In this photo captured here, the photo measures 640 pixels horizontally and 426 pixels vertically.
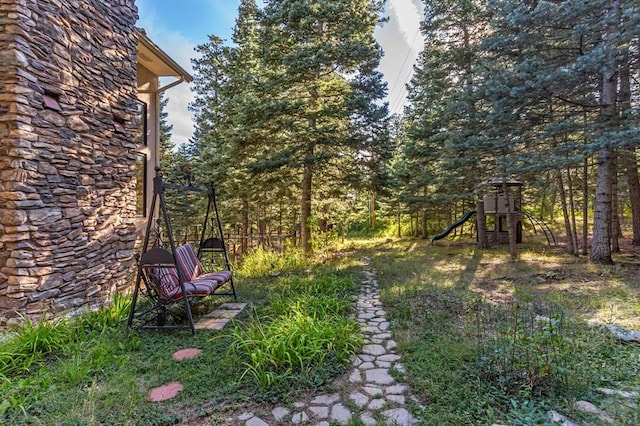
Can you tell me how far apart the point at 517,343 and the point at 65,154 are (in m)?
5.46

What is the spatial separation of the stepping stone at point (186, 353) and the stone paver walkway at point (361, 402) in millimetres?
1202

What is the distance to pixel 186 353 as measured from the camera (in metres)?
3.18

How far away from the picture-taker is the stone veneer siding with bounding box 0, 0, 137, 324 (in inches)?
140

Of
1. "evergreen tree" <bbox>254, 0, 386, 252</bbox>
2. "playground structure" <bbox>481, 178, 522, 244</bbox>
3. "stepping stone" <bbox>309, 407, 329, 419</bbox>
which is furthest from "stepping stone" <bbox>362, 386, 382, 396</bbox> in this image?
"playground structure" <bbox>481, 178, 522, 244</bbox>

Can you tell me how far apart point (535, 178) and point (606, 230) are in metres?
3.10

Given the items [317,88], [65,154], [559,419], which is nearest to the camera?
[559,419]

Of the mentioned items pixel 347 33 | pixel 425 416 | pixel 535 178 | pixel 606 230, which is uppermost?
pixel 347 33

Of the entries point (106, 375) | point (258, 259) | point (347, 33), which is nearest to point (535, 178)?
point (347, 33)

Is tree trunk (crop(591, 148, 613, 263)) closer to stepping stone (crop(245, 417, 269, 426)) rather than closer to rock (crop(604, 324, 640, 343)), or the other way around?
rock (crop(604, 324, 640, 343))

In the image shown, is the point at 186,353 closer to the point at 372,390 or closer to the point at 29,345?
the point at 29,345

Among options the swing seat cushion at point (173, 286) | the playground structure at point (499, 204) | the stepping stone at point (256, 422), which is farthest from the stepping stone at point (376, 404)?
the playground structure at point (499, 204)

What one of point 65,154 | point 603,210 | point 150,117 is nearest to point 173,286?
point 65,154

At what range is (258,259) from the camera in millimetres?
7316

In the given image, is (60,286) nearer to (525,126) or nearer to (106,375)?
(106,375)
